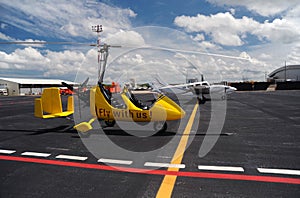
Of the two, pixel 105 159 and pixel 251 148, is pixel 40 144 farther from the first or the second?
pixel 251 148

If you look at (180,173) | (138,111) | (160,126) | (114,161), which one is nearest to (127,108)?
(138,111)

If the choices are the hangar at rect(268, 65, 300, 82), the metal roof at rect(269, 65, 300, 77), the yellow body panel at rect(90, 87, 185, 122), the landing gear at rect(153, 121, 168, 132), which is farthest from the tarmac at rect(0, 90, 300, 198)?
the metal roof at rect(269, 65, 300, 77)

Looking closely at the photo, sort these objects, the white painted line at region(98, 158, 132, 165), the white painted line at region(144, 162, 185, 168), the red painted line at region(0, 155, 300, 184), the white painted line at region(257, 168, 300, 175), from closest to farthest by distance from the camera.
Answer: the red painted line at region(0, 155, 300, 184), the white painted line at region(257, 168, 300, 175), the white painted line at region(144, 162, 185, 168), the white painted line at region(98, 158, 132, 165)

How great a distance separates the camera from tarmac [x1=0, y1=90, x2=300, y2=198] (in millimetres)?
2738

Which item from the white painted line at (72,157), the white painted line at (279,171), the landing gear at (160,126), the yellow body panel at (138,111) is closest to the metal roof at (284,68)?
the landing gear at (160,126)

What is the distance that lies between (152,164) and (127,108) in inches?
95.9

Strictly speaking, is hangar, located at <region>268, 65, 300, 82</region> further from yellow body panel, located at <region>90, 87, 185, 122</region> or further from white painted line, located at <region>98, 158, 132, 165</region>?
white painted line, located at <region>98, 158, 132, 165</region>

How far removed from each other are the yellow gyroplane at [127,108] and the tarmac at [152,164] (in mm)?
471

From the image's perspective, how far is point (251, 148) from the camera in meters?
4.46

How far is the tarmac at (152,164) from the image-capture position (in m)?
2.74

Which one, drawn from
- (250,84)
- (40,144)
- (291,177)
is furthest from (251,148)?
(250,84)

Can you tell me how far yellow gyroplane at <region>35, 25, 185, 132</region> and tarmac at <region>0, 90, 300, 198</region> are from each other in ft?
1.55

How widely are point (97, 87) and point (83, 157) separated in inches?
99.3

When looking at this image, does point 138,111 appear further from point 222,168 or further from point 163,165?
point 222,168
